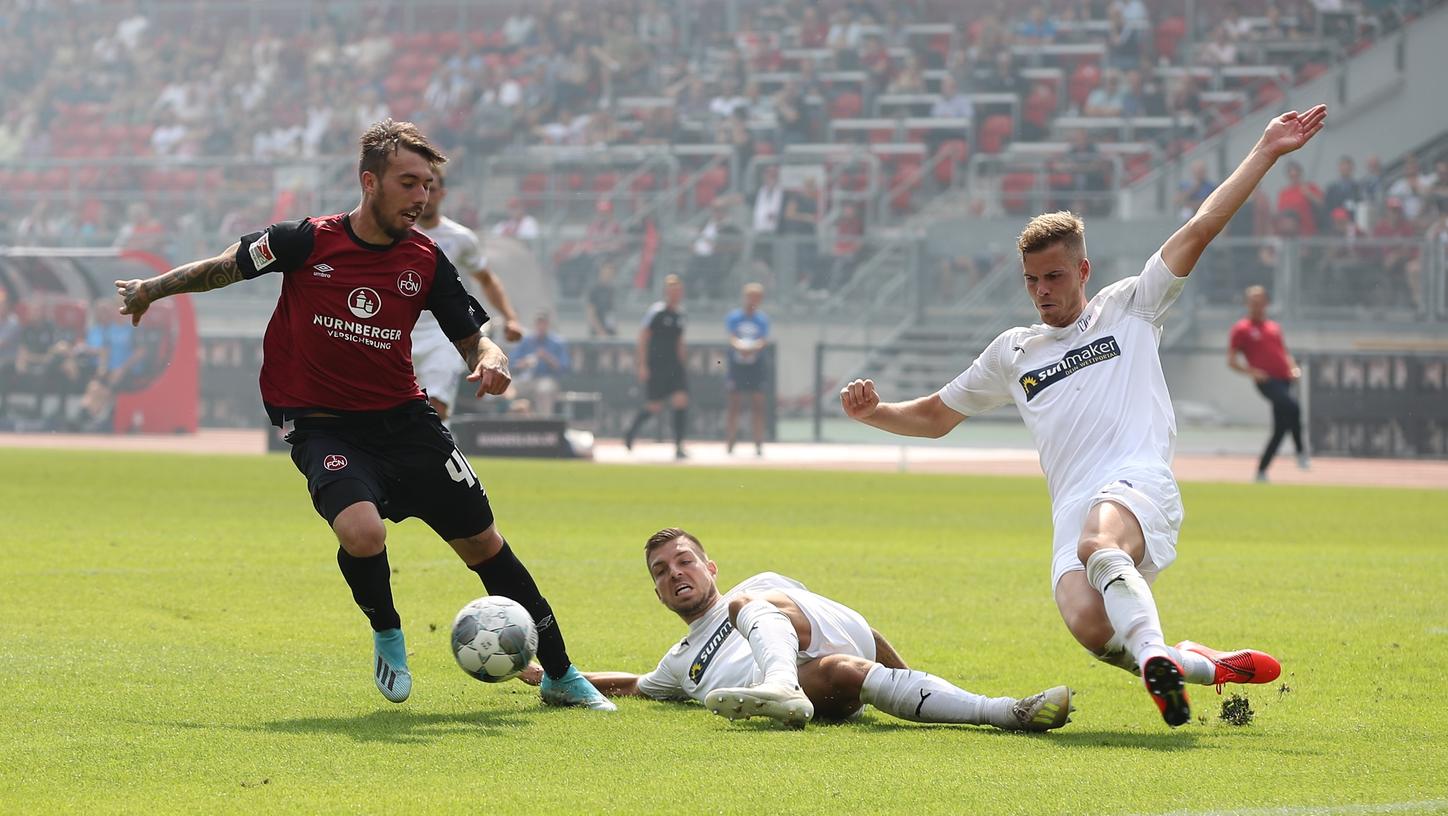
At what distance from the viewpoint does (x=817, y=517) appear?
15383mm

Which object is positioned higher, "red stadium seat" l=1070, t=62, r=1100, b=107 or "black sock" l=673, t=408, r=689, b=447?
"red stadium seat" l=1070, t=62, r=1100, b=107

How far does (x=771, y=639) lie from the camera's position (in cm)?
595

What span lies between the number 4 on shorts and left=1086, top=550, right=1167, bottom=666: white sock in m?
2.19

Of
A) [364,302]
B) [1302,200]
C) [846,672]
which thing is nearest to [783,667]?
[846,672]

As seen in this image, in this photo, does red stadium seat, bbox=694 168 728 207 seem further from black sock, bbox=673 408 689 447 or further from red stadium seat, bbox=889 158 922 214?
black sock, bbox=673 408 689 447

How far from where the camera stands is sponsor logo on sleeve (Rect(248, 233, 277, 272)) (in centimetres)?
641

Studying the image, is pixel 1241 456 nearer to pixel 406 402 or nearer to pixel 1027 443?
pixel 1027 443

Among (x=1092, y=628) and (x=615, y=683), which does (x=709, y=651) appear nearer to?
(x=615, y=683)

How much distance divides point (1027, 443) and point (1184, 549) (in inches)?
569

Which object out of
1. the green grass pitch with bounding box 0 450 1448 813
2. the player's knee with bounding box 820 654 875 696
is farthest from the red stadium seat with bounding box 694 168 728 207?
the player's knee with bounding box 820 654 875 696

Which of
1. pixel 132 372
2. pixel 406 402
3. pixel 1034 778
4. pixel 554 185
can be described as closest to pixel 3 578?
pixel 406 402

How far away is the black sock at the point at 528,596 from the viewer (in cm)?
649

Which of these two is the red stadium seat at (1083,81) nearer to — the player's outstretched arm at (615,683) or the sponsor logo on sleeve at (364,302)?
the player's outstretched arm at (615,683)

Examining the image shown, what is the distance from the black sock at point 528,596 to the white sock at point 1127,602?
1.86 m
